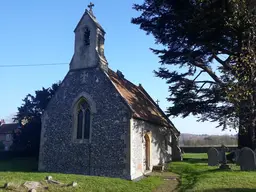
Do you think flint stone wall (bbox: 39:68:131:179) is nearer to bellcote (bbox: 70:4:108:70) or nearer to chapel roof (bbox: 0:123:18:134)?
bellcote (bbox: 70:4:108:70)

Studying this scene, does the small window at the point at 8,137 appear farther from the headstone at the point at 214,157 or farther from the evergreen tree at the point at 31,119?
the headstone at the point at 214,157

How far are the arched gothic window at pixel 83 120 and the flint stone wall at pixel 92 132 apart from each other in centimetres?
42

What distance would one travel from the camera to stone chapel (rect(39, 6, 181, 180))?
44.1ft

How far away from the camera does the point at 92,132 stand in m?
14.3

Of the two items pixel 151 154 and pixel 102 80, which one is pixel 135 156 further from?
pixel 102 80

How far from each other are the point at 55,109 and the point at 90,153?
4005 millimetres

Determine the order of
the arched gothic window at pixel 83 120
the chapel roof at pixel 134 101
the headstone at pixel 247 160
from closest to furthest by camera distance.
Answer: the headstone at pixel 247 160 < the arched gothic window at pixel 83 120 < the chapel roof at pixel 134 101

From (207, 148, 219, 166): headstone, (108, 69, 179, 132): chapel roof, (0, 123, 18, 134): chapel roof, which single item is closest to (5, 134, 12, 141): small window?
(0, 123, 18, 134): chapel roof

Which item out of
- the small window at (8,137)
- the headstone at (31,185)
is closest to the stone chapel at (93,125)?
the headstone at (31,185)

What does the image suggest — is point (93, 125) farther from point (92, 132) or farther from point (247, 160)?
point (247, 160)

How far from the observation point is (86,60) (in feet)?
51.3

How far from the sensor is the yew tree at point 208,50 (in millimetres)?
14719

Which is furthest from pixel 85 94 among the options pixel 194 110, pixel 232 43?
pixel 232 43

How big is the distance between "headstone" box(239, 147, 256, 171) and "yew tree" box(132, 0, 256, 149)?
2231mm
